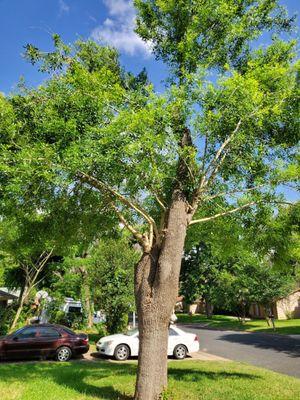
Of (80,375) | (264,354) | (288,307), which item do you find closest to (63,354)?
(80,375)

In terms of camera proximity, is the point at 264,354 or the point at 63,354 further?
the point at 264,354

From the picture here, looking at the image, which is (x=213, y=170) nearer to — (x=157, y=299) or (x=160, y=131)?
(x=160, y=131)

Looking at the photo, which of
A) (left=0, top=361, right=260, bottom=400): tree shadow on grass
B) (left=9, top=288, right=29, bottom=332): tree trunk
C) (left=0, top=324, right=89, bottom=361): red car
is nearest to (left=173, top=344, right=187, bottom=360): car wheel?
(left=0, top=324, right=89, bottom=361): red car

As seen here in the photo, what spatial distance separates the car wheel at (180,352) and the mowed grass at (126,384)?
419 cm

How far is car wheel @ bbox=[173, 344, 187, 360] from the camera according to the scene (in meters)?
16.9

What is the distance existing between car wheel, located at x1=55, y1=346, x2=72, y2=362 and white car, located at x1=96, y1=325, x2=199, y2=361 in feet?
4.69

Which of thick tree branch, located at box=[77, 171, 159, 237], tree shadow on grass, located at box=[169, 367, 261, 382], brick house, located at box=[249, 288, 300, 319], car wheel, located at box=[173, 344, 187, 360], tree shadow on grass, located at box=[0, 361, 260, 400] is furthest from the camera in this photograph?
brick house, located at box=[249, 288, 300, 319]

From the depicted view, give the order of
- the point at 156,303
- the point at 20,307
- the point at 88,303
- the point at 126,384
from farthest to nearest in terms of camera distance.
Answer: the point at 88,303
the point at 20,307
the point at 126,384
the point at 156,303

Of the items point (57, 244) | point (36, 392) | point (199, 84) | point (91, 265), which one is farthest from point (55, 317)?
point (199, 84)

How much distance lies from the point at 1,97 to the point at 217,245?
8296 mm

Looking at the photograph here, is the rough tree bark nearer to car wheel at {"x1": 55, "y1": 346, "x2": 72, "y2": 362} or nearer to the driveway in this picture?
the driveway

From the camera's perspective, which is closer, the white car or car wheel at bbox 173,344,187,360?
the white car

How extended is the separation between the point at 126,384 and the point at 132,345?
674 centimetres

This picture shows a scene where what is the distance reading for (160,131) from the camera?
883 cm
